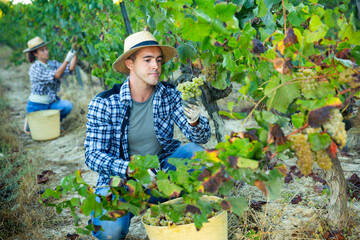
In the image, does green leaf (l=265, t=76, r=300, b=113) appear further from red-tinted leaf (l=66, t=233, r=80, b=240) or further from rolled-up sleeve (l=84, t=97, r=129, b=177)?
red-tinted leaf (l=66, t=233, r=80, b=240)

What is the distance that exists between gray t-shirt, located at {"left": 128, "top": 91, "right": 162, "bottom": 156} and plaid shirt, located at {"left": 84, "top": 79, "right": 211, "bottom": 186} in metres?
0.05

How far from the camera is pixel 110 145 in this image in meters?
2.32

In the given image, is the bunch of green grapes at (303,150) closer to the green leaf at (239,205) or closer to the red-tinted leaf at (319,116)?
the red-tinted leaf at (319,116)

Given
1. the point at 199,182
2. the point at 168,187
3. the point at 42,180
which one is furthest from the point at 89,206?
the point at 42,180

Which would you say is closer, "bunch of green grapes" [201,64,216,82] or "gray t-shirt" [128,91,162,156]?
"bunch of green grapes" [201,64,216,82]

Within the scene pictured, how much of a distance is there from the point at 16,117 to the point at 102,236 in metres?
5.40

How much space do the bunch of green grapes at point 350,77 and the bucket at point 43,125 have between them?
14.8ft

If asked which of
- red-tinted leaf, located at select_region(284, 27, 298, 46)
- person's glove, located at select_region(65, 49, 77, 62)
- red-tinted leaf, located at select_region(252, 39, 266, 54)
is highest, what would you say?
person's glove, located at select_region(65, 49, 77, 62)

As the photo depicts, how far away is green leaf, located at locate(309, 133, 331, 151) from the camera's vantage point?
1.16 m

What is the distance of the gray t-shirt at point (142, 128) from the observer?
2389 mm

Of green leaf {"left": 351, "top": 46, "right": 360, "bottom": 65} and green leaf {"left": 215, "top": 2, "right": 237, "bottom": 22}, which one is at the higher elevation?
green leaf {"left": 215, "top": 2, "right": 237, "bottom": 22}

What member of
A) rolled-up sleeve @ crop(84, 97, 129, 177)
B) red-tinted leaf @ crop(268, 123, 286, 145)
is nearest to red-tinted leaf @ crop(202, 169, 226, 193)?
red-tinted leaf @ crop(268, 123, 286, 145)

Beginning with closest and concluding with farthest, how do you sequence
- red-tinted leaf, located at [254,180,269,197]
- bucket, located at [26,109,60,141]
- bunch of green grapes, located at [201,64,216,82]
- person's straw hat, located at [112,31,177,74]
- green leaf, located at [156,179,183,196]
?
red-tinted leaf, located at [254,180,269,197] < green leaf, located at [156,179,183,196] < bunch of green grapes, located at [201,64,216,82] < person's straw hat, located at [112,31,177,74] < bucket, located at [26,109,60,141]

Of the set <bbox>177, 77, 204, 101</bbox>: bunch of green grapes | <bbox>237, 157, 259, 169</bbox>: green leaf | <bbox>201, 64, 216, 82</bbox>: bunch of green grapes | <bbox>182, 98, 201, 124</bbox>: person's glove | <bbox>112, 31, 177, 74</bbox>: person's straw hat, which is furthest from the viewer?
<bbox>112, 31, 177, 74</bbox>: person's straw hat
